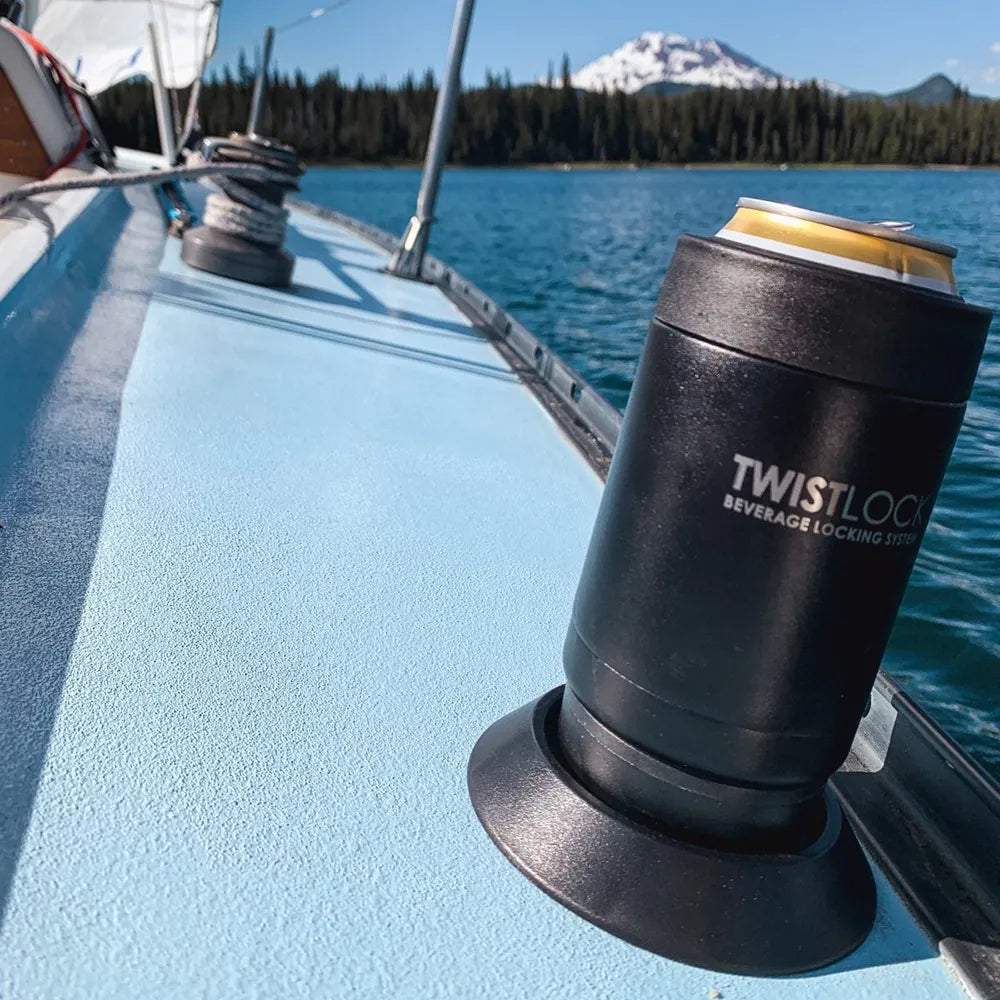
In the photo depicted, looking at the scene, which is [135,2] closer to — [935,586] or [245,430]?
[245,430]

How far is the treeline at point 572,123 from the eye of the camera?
235 ft

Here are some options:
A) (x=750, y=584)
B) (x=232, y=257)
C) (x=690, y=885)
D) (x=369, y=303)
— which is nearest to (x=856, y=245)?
(x=750, y=584)

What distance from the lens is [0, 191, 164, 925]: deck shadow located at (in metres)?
1.33

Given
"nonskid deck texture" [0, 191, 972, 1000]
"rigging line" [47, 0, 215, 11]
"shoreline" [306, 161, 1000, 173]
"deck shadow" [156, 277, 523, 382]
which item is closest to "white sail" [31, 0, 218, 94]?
"rigging line" [47, 0, 215, 11]

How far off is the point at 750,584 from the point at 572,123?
109671 mm

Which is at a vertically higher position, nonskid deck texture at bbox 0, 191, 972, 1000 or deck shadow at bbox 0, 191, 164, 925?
deck shadow at bbox 0, 191, 164, 925

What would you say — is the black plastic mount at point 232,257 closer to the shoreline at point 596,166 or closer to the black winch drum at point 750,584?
the black winch drum at point 750,584

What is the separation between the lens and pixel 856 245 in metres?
1.05

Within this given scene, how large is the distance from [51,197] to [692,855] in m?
3.85

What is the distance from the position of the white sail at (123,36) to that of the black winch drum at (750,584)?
7128 millimetres

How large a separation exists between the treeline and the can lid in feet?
220

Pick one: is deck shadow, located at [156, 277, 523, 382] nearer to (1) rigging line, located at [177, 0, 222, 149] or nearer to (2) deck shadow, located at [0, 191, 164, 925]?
(2) deck shadow, located at [0, 191, 164, 925]

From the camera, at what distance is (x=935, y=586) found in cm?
310

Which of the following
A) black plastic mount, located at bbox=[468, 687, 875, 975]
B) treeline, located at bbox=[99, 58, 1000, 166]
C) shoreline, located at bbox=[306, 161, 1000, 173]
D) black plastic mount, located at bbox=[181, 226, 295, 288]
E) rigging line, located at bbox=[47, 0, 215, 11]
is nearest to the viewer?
black plastic mount, located at bbox=[468, 687, 875, 975]
